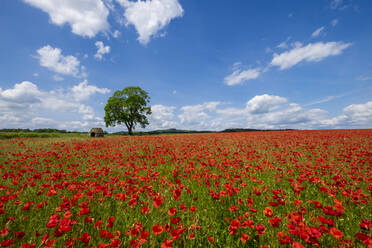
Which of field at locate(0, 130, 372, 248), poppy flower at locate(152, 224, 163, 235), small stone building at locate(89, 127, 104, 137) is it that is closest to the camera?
poppy flower at locate(152, 224, 163, 235)

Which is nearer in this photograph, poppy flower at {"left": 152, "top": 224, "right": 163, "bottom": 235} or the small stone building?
poppy flower at {"left": 152, "top": 224, "right": 163, "bottom": 235}

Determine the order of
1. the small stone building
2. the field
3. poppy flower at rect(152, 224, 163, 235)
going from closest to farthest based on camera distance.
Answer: poppy flower at rect(152, 224, 163, 235), the field, the small stone building

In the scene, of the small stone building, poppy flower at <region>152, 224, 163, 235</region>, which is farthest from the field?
the small stone building

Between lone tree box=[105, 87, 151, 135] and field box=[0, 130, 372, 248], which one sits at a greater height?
lone tree box=[105, 87, 151, 135]

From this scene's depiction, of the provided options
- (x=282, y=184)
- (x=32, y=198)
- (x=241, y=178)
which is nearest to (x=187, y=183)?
(x=241, y=178)

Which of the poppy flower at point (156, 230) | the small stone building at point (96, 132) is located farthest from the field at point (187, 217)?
the small stone building at point (96, 132)

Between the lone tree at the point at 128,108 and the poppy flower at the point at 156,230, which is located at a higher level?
the lone tree at the point at 128,108

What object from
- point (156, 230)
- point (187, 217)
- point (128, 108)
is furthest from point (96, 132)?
point (156, 230)

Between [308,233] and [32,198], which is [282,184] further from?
[32,198]

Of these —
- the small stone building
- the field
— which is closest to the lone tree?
the small stone building

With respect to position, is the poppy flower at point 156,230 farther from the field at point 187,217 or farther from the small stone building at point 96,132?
the small stone building at point 96,132

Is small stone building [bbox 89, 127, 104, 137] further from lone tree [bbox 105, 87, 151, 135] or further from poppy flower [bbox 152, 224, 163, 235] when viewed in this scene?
poppy flower [bbox 152, 224, 163, 235]

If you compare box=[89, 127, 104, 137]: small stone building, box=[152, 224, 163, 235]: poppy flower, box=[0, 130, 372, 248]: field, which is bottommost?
box=[0, 130, 372, 248]: field

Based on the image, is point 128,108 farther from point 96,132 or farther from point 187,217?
point 187,217
